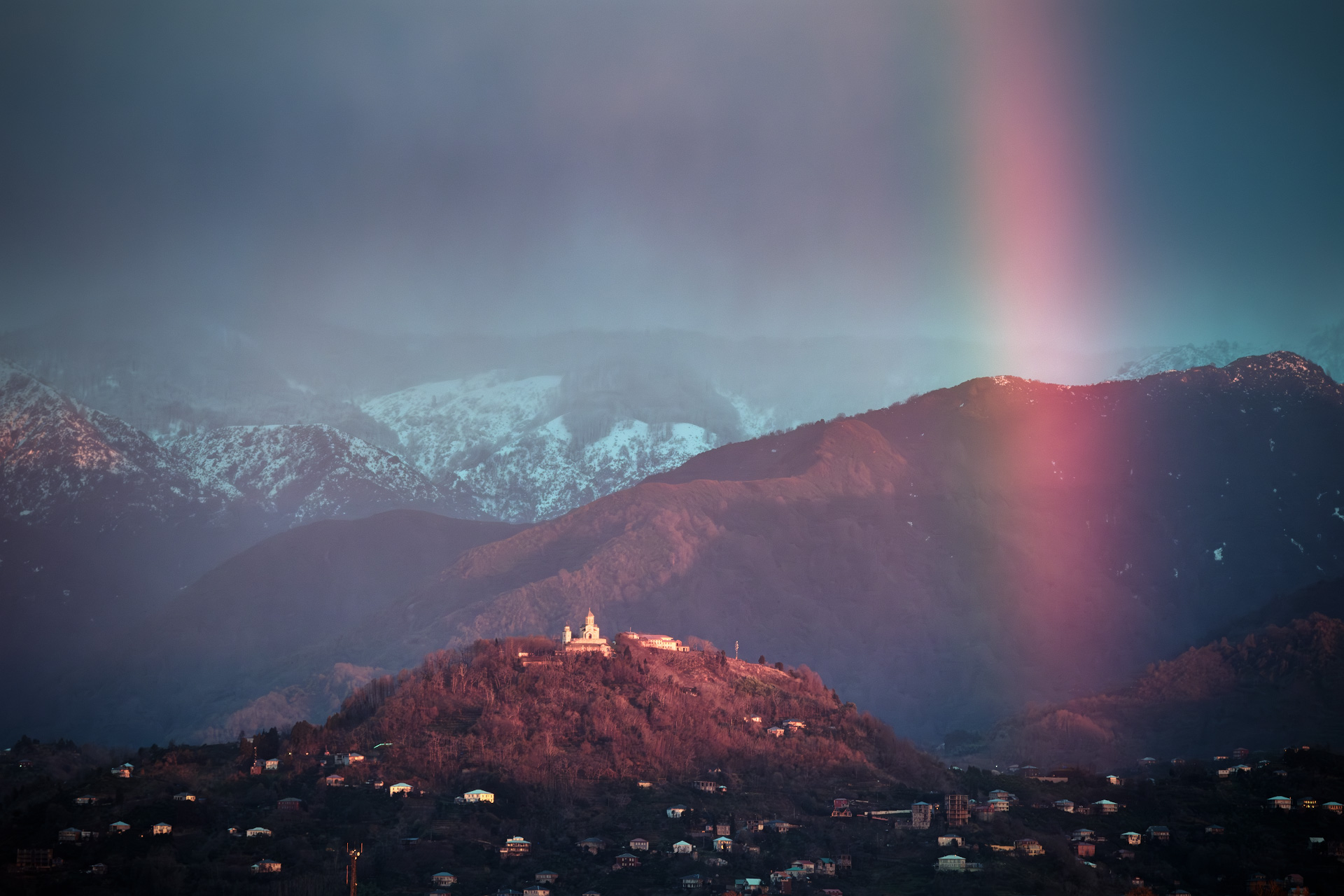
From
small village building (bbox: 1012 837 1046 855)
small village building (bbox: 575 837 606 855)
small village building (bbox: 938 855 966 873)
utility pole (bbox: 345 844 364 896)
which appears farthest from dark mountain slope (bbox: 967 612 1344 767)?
utility pole (bbox: 345 844 364 896)

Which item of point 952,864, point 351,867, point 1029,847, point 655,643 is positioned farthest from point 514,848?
point 655,643

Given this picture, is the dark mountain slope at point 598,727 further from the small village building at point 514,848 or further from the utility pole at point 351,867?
the utility pole at point 351,867

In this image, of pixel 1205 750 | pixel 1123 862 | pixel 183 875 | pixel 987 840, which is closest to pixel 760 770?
pixel 987 840

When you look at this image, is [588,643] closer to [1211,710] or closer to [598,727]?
[598,727]

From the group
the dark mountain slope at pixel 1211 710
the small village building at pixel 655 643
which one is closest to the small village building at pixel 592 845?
the small village building at pixel 655 643

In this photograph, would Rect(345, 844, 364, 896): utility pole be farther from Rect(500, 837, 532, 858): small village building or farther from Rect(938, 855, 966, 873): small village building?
Rect(938, 855, 966, 873): small village building

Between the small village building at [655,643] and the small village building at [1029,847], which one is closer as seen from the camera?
the small village building at [1029,847]
